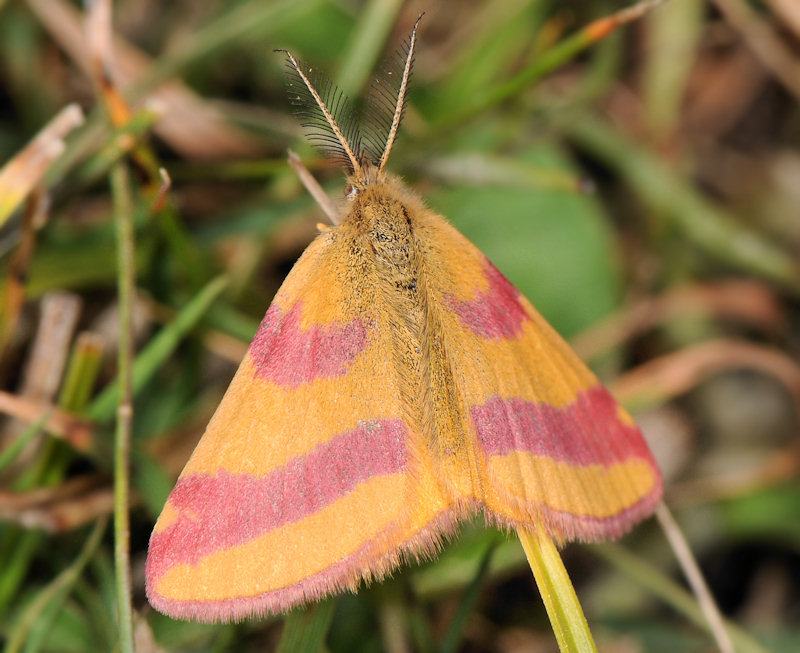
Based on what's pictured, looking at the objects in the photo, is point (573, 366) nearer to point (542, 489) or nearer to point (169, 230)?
point (542, 489)

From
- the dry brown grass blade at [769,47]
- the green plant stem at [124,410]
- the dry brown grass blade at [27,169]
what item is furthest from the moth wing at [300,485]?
the dry brown grass blade at [769,47]

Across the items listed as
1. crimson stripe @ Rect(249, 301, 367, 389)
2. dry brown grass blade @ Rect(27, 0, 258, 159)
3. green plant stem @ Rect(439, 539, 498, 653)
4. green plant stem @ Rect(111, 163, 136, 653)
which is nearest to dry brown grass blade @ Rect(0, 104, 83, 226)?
green plant stem @ Rect(111, 163, 136, 653)

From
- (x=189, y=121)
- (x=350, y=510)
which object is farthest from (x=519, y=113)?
(x=350, y=510)

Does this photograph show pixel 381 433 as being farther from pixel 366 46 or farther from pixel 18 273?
pixel 366 46

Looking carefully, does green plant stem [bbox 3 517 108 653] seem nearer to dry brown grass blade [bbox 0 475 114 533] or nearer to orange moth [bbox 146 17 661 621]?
dry brown grass blade [bbox 0 475 114 533]

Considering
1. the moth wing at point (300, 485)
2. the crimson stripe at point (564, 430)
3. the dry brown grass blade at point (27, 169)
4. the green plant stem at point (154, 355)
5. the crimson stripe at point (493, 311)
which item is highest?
the dry brown grass blade at point (27, 169)

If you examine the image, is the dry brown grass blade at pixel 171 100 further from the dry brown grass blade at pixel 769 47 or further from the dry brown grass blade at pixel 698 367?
the dry brown grass blade at pixel 769 47
